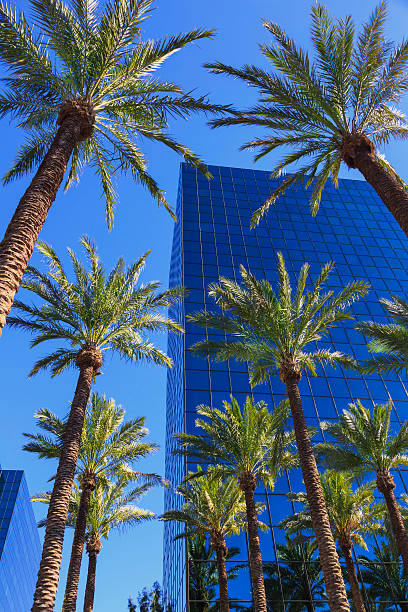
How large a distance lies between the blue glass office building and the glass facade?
34849mm

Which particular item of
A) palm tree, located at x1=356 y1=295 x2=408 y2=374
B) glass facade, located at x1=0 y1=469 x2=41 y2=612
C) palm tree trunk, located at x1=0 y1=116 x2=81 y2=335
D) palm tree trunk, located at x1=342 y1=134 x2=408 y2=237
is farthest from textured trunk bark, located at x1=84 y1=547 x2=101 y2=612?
glass facade, located at x1=0 y1=469 x2=41 y2=612

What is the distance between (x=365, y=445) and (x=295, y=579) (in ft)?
34.9

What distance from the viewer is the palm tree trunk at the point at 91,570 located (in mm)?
19172

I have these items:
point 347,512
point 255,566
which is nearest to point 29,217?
point 255,566

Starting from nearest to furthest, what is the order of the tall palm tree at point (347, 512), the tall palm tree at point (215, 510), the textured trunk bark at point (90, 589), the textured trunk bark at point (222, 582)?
the textured trunk bark at point (222, 582) → the textured trunk bark at point (90, 589) → the tall palm tree at point (215, 510) → the tall palm tree at point (347, 512)

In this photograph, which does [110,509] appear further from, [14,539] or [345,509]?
[14,539]

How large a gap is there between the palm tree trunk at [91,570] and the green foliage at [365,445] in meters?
10.1

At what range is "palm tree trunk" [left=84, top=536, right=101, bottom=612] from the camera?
62.9 feet

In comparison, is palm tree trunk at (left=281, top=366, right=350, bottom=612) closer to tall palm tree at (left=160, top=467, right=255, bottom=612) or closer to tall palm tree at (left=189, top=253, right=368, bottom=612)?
tall palm tree at (left=189, top=253, right=368, bottom=612)

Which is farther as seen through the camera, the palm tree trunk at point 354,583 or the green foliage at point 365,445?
the palm tree trunk at point 354,583

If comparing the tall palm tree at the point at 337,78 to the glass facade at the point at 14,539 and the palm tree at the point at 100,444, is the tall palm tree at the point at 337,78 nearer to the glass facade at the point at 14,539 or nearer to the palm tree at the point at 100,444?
the palm tree at the point at 100,444

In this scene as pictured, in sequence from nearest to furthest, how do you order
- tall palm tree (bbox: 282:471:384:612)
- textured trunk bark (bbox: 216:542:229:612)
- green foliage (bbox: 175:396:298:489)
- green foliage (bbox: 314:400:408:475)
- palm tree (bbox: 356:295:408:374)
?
palm tree (bbox: 356:295:408:374) → green foliage (bbox: 175:396:298:489) → textured trunk bark (bbox: 216:542:229:612) → green foliage (bbox: 314:400:408:475) → tall palm tree (bbox: 282:471:384:612)

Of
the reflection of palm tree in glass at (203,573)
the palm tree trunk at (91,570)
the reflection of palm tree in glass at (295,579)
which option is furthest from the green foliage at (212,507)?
the reflection of palm tree in glass at (295,579)

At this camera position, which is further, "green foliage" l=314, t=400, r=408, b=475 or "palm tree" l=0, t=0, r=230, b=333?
"green foliage" l=314, t=400, r=408, b=475
